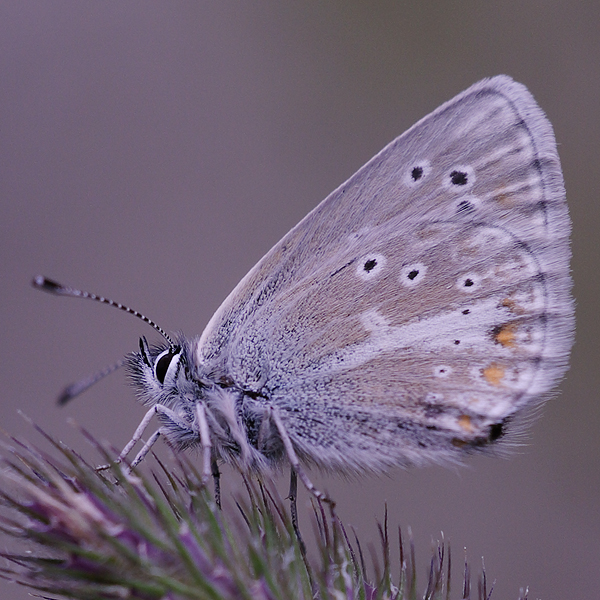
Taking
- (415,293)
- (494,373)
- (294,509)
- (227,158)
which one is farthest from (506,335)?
(227,158)

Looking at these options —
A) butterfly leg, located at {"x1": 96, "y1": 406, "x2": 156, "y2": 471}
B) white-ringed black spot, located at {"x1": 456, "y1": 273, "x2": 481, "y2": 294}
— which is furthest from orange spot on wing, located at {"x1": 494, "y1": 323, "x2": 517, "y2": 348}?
butterfly leg, located at {"x1": 96, "y1": 406, "x2": 156, "y2": 471}

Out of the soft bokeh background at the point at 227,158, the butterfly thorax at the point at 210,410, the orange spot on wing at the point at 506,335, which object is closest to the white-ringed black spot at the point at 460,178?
the orange spot on wing at the point at 506,335

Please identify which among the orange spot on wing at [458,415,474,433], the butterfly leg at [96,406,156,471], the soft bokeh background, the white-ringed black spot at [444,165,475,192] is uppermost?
the soft bokeh background

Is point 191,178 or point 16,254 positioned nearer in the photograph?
point 16,254

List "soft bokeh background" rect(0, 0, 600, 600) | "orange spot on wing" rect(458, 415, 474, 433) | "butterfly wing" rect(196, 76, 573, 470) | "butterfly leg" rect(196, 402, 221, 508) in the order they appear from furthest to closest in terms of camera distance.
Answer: "soft bokeh background" rect(0, 0, 600, 600)
"butterfly wing" rect(196, 76, 573, 470)
"orange spot on wing" rect(458, 415, 474, 433)
"butterfly leg" rect(196, 402, 221, 508)

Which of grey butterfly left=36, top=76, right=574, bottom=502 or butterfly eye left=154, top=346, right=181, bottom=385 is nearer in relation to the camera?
grey butterfly left=36, top=76, right=574, bottom=502

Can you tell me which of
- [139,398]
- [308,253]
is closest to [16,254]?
[139,398]

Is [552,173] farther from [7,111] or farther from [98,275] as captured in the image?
[7,111]

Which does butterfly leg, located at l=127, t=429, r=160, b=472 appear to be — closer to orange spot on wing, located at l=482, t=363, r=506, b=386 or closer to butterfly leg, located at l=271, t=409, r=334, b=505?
butterfly leg, located at l=271, t=409, r=334, b=505
